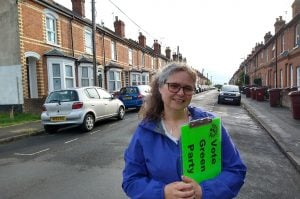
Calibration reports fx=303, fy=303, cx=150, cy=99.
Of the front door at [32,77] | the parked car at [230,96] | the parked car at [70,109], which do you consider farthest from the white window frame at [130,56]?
the parked car at [70,109]

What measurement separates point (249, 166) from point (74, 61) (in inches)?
681

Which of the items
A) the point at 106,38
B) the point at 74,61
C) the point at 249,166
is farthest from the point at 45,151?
the point at 106,38

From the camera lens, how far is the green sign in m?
1.70

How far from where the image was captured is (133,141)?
6.79ft

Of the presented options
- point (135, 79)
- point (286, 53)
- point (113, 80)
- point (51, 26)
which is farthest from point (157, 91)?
point (135, 79)

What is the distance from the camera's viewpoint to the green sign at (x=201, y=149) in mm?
1701

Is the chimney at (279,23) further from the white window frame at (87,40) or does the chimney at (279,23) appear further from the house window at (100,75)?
the white window frame at (87,40)

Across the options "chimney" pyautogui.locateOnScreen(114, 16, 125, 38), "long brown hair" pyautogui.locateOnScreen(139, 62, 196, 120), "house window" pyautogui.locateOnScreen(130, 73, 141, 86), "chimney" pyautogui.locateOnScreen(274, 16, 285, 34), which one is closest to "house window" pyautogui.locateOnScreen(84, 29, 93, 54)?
"chimney" pyautogui.locateOnScreen(114, 16, 125, 38)

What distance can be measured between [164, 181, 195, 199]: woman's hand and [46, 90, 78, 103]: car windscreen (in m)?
10.0

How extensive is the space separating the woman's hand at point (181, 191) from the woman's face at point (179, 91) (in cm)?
56

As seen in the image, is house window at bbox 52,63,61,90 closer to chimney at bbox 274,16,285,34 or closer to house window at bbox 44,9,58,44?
house window at bbox 44,9,58,44

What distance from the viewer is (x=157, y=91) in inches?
91.1

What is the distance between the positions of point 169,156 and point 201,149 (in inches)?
9.7

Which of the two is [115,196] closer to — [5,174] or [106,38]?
[5,174]
